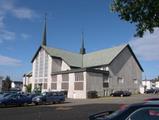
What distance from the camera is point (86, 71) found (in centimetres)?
5962

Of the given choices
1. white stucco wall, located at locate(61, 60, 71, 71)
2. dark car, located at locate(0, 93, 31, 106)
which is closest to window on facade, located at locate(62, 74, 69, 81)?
white stucco wall, located at locate(61, 60, 71, 71)

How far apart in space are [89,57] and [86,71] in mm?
18693

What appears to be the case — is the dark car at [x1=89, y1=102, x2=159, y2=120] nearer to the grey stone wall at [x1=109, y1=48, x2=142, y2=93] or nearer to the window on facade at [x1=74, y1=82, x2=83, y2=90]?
the window on facade at [x1=74, y1=82, x2=83, y2=90]

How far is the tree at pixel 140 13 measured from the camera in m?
16.7

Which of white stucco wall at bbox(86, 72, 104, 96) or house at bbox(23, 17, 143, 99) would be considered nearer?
white stucco wall at bbox(86, 72, 104, 96)

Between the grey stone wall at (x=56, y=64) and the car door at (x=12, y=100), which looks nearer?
the car door at (x=12, y=100)

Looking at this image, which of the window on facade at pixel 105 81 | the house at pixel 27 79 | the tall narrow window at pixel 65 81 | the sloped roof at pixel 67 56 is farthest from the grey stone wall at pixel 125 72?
the house at pixel 27 79

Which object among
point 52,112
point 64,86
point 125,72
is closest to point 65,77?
point 64,86

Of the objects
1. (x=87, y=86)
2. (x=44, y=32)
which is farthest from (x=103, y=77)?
(x=44, y=32)

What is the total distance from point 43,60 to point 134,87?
75.4 feet

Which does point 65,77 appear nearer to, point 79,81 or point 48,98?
point 79,81

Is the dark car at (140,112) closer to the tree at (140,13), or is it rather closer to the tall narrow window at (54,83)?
the tree at (140,13)

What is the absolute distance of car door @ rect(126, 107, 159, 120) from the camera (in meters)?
6.09

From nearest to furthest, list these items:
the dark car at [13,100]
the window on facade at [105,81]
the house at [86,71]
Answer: the dark car at [13,100], the house at [86,71], the window on facade at [105,81]
